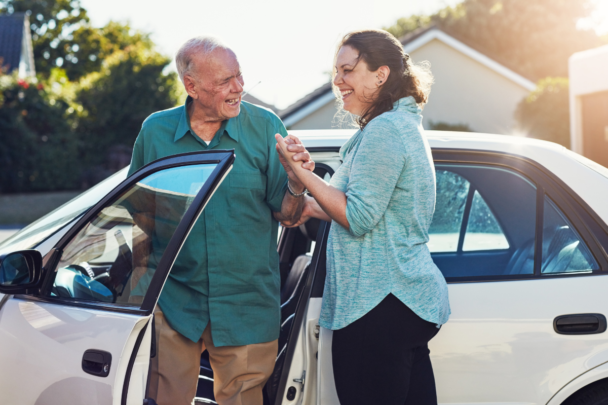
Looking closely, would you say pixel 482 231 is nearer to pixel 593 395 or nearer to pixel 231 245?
pixel 593 395

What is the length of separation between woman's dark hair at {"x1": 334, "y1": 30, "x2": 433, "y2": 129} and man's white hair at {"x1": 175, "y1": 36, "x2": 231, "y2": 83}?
53 cm

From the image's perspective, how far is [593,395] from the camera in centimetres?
214

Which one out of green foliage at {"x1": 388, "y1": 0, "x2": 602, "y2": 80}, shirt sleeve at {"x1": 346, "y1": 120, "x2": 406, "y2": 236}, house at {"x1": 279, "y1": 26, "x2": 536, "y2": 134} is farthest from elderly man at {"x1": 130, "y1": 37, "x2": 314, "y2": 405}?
green foliage at {"x1": 388, "y1": 0, "x2": 602, "y2": 80}

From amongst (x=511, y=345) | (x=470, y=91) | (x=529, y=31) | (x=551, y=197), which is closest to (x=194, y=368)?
(x=511, y=345)

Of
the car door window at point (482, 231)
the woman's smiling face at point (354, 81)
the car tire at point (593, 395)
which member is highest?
the woman's smiling face at point (354, 81)

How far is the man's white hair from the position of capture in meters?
2.18

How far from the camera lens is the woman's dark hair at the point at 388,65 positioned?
1.89m

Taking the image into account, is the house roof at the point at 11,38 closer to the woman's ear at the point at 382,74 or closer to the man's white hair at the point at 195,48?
the man's white hair at the point at 195,48

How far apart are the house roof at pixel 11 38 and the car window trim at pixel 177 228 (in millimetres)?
28442

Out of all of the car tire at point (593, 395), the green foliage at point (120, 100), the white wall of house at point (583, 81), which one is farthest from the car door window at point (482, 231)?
the green foliage at point (120, 100)

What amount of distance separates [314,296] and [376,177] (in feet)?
2.09

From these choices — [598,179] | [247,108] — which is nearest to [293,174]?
[247,108]

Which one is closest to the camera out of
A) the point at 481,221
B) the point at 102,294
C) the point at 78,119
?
the point at 102,294

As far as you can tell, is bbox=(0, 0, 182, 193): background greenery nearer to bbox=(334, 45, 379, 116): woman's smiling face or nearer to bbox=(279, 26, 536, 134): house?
bbox=(279, 26, 536, 134): house
